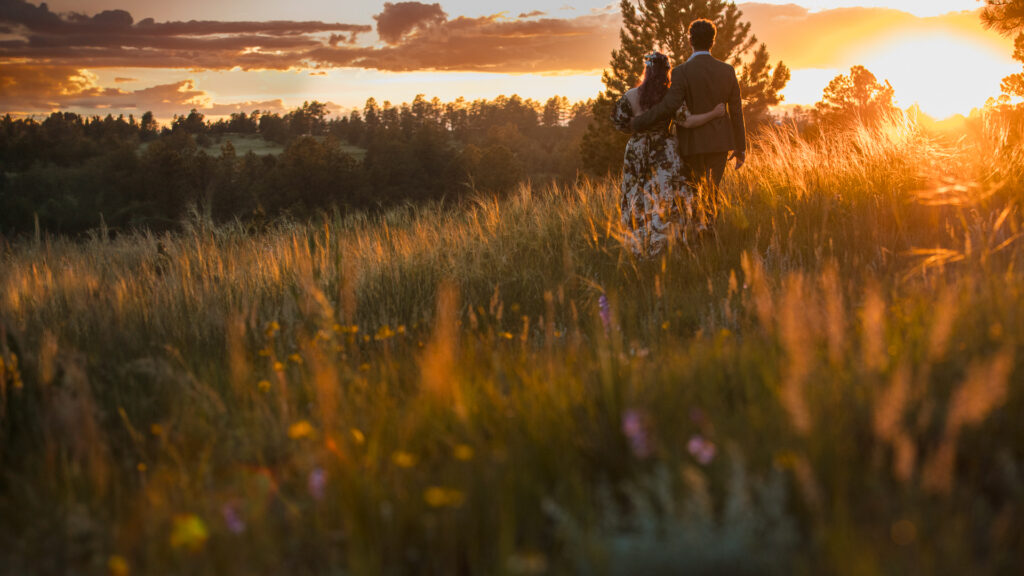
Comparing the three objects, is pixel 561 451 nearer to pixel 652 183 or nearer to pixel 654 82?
pixel 652 183

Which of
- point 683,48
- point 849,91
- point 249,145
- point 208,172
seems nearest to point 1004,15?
point 683,48

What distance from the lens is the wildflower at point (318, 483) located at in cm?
179

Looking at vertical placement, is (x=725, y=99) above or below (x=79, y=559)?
above

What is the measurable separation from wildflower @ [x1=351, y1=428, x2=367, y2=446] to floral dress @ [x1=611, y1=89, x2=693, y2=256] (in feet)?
11.7

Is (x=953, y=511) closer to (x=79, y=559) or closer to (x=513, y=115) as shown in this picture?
(x=79, y=559)

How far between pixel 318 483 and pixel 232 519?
0.74ft

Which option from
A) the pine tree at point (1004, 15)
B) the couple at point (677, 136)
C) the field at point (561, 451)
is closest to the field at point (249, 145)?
the pine tree at point (1004, 15)

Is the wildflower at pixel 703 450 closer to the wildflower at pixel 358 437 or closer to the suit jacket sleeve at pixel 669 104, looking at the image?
the wildflower at pixel 358 437

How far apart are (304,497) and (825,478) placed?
4.62ft

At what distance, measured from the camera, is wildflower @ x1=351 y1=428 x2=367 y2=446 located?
210 cm

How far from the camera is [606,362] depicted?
7.07 ft

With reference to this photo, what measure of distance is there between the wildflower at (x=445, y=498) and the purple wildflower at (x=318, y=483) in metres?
0.33

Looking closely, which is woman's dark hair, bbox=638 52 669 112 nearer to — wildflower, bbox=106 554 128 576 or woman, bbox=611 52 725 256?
woman, bbox=611 52 725 256

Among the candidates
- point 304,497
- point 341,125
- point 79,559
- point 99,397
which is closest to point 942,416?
point 304,497
